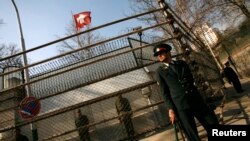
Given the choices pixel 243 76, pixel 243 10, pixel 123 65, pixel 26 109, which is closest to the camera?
pixel 26 109

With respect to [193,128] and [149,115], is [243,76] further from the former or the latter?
[193,128]

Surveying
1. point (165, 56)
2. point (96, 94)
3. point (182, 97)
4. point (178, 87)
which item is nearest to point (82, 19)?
point (96, 94)

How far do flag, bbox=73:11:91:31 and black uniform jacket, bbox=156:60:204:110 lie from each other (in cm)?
1442

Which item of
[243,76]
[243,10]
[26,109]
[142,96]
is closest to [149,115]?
[142,96]

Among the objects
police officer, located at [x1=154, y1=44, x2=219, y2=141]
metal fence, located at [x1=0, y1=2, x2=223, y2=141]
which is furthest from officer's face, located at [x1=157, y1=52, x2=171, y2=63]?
metal fence, located at [x1=0, y1=2, x2=223, y2=141]

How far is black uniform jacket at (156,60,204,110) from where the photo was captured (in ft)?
13.6

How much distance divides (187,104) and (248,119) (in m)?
1.74

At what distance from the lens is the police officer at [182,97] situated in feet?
13.5

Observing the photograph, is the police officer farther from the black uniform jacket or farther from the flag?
the flag

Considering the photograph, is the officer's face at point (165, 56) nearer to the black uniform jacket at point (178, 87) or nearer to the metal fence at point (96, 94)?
the black uniform jacket at point (178, 87)

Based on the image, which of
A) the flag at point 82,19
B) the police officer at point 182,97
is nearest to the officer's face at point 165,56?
the police officer at point 182,97

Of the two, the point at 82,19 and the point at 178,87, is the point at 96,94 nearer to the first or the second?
the point at 82,19

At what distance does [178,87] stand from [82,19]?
1489cm

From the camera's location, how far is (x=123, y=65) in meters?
12.3
